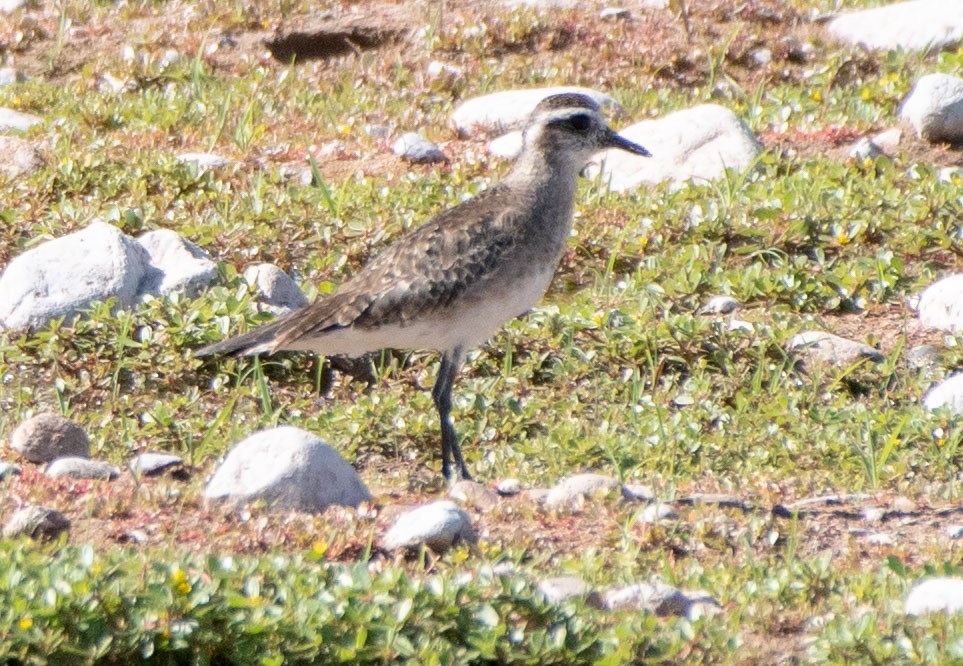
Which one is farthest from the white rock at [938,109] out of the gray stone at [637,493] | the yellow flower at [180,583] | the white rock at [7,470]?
the yellow flower at [180,583]

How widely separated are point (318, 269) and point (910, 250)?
3525 mm

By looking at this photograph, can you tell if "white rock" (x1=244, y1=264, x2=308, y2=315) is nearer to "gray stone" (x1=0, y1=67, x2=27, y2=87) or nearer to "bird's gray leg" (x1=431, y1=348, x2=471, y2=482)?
"bird's gray leg" (x1=431, y1=348, x2=471, y2=482)

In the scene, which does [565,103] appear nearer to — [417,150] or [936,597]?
[417,150]

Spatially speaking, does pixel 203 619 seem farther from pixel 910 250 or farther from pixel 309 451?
pixel 910 250

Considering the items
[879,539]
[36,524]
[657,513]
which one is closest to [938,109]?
[879,539]

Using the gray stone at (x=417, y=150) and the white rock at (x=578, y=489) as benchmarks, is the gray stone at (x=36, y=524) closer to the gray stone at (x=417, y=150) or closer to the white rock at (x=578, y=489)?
the white rock at (x=578, y=489)

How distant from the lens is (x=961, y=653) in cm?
452

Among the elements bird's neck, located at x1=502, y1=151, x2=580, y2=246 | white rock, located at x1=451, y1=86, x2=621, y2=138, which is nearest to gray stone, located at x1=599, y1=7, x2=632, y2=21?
white rock, located at x1=451, y1=86, x2=621, y2=138

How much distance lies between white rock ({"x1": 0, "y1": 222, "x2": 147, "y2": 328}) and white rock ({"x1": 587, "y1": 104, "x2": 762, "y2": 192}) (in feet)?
11.6

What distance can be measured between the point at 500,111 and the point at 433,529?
21.5ft

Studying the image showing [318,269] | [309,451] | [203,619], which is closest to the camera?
[203,619]

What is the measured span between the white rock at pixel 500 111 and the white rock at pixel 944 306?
358cm

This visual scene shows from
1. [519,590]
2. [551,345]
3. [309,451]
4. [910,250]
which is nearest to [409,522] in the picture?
[309,451]

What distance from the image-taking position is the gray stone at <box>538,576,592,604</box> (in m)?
5.01
